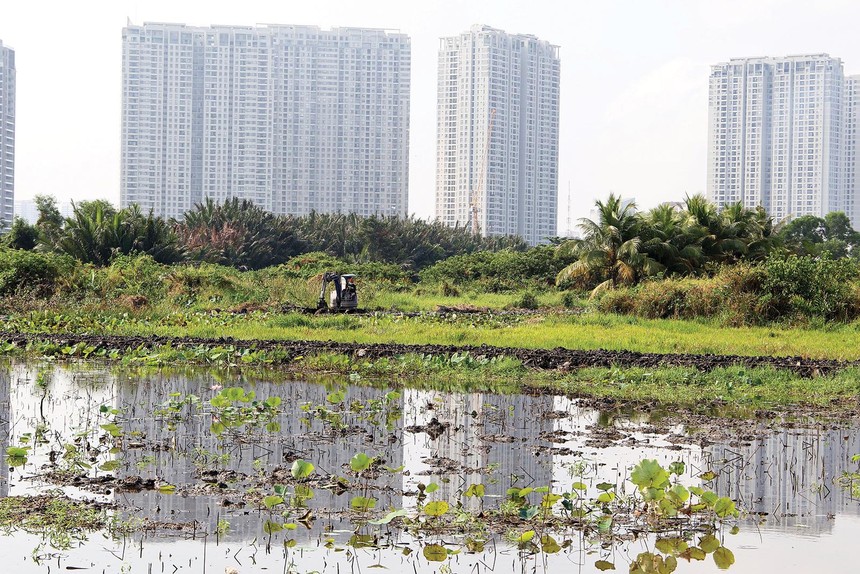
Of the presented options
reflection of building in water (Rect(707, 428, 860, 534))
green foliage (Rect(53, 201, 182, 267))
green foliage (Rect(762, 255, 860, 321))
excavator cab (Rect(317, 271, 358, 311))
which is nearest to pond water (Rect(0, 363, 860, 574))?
reflection of building in water (Rect(707, 428, 860, 534))

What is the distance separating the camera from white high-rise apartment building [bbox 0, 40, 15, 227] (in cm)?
7462

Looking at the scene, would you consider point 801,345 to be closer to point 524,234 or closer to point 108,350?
point 108,350

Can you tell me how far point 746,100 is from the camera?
292 ft

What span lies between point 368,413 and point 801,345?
9.23 m

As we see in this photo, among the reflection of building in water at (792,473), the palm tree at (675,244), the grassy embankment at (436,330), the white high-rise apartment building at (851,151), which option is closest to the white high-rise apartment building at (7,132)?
the grassy embankment at (436,330)

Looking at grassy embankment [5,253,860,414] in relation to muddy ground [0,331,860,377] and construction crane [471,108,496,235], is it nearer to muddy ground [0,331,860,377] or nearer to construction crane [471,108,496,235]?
muddy ground [0,331,860,377]

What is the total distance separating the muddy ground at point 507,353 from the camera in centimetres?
1376

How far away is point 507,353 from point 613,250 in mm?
13447

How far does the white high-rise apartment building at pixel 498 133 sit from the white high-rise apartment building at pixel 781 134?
15470 millimetres

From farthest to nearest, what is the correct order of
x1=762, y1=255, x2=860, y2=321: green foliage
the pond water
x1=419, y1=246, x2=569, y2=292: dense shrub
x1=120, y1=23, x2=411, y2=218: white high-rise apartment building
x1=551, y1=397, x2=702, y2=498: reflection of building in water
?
x1=120, y1=23, x2=411, y2=218: white high-rise apartment building < x1=419, y1=246, x2=569, y2=292: dense shrub < x1=762, y1=255, x2=860, y2=321: green foliage < x1=551, y1=397, x2=702, y2=498: reflection of building in water < the pond water

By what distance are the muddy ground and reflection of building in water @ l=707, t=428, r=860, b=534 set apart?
4.22 m

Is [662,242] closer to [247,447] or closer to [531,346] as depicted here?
[531,346]

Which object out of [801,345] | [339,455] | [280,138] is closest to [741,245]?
[801,345]

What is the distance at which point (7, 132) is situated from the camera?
251 ft
